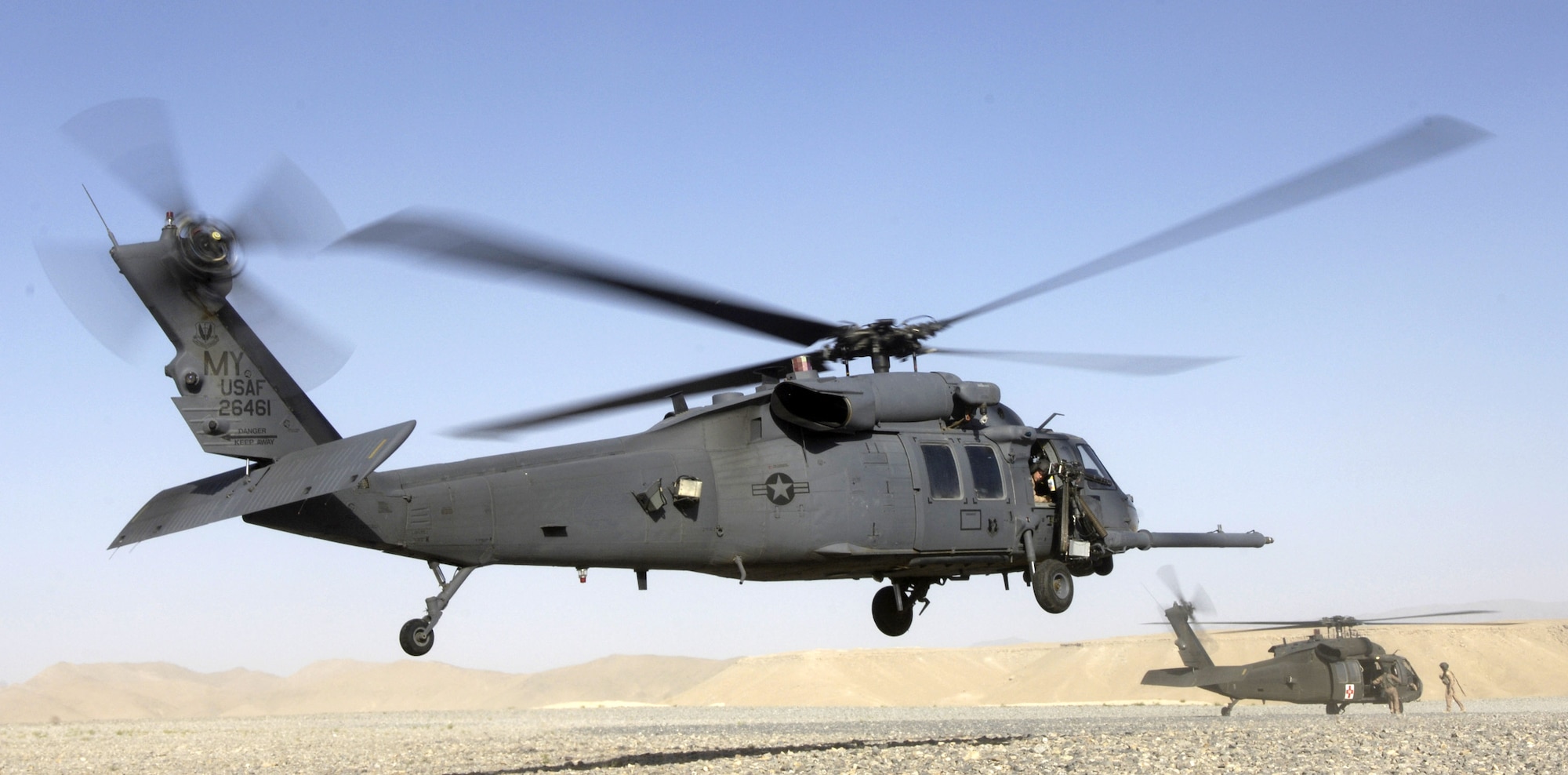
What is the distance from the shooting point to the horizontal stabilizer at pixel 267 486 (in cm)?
925

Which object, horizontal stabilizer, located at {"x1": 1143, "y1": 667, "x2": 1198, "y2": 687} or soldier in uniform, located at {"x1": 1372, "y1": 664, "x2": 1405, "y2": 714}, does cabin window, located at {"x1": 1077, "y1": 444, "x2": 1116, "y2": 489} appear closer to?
horizontal stabilizer, located at {"x1": 1143, "y1": 667, "x2": 1198, "y2": 687}

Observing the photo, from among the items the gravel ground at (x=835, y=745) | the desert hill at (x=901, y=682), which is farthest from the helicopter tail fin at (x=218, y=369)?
the desert hill at (x=901, y=682)

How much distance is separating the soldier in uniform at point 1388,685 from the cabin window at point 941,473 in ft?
68.2

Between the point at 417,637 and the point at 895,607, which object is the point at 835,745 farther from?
the point at 417,637

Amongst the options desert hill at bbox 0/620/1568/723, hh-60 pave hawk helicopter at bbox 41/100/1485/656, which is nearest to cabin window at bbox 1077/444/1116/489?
hh-60 pave hawk helicopter at bbox 41/100/1485/656

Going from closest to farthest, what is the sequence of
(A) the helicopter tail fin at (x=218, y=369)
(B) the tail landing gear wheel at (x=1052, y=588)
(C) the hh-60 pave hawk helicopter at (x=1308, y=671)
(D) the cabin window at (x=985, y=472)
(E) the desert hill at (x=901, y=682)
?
(A) the helicopter tail fin at (x=218, y=369), (D) the cabin window at (x=985, y=472), (B) the tail landing gear wheel at (x=1052, y=588), (C) the hh-60 pave hawk helicopter at (x=1308, y=671), (E) the desert hill at (x=901, y=682)

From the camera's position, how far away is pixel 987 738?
18.3 m

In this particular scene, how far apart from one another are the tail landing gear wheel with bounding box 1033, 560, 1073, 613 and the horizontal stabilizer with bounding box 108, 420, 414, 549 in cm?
771

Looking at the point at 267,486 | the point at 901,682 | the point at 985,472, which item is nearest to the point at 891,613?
the point at 985,472

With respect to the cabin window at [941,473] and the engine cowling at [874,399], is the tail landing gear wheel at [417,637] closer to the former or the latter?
the engine cowling at [874,399]

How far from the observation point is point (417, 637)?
9953 millimetres

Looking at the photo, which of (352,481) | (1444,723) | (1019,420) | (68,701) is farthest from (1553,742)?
(68,701)

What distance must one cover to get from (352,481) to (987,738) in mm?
12126

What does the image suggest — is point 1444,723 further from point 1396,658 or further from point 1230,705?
point 1230,705
